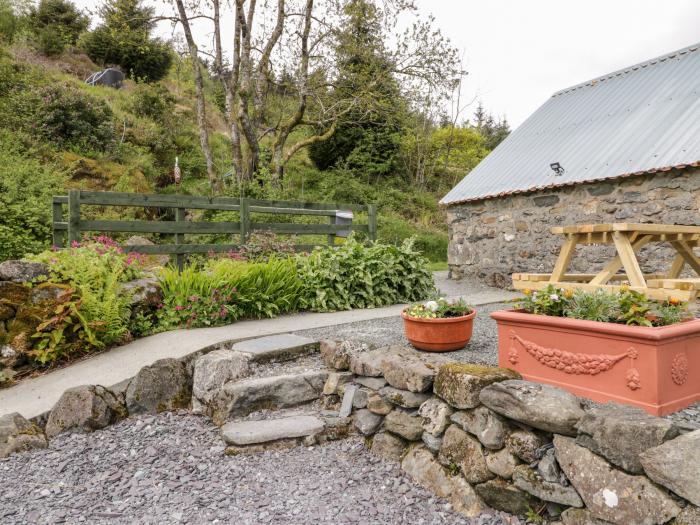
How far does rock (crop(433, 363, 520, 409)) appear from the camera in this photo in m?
2.53

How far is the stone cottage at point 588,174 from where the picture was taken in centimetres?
575

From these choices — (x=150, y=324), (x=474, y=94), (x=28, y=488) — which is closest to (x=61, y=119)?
(x=150, y=324)

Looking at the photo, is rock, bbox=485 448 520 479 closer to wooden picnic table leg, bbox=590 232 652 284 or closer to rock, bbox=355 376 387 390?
rock, bbox=355 376 387 390

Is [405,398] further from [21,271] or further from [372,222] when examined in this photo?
[372,222]

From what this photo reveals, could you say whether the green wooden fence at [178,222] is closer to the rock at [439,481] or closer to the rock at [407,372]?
the rock at [407,372]

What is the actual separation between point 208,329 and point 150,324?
56 centimetres

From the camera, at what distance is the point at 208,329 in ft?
14.8

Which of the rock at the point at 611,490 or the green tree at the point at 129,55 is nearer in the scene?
the rock at the point at 611,490

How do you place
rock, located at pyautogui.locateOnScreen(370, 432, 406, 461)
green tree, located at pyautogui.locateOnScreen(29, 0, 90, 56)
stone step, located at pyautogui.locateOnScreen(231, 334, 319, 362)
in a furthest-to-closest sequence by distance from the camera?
green tree, located at pyautogui.locateOnScreen(29, 0, 90, 56), stone step, located at pyautogui.locateOnScreen(231, 334, 319, 362), rock, located at pyautogui.locateOnScreen(370, 432, 406, 461)

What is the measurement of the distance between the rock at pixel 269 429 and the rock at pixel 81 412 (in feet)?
2.92

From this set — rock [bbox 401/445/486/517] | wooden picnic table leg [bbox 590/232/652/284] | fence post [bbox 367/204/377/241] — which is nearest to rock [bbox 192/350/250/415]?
rock [bbox 401/445/486/517]

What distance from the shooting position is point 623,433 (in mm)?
1892

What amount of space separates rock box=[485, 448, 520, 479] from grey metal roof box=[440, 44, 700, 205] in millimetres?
4694

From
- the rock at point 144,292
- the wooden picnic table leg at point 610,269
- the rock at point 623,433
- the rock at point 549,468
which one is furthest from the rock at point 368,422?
the rock at point 144,292
